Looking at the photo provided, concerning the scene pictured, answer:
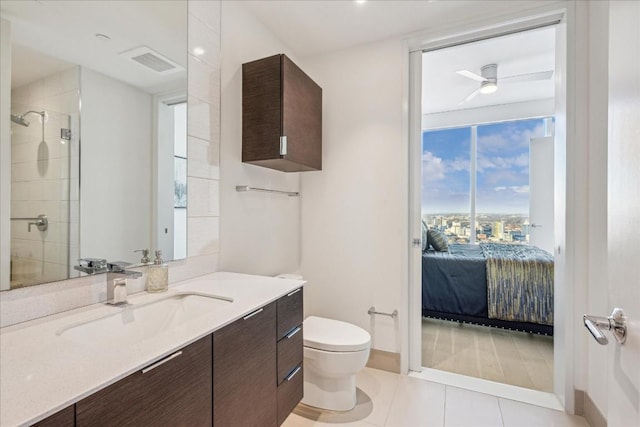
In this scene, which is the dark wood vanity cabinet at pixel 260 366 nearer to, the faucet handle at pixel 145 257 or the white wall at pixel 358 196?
the faucet handle at pixel 145 257

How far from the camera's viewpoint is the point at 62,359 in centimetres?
74

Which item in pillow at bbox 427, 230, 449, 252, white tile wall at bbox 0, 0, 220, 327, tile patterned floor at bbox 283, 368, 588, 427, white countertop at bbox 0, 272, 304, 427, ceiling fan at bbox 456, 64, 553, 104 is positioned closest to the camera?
white countertop at bbox 0, 272, 304, 427

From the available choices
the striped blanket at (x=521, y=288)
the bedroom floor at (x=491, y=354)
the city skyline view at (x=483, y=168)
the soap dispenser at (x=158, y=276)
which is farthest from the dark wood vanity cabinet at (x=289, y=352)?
the city skyline view at (x=483, y=168)

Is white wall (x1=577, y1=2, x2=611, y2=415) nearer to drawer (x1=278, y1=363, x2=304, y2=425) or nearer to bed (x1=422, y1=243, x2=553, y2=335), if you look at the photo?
bed (x1=422, y1=243, x2=553, y2=335)

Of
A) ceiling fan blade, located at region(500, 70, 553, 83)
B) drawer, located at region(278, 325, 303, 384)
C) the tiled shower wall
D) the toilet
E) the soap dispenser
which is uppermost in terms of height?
ceiling fan blade, located at region(500, 70, 553, 83)

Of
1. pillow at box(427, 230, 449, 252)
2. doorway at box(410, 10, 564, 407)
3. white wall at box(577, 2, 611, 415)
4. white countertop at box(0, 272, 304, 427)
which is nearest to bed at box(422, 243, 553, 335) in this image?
doorway at box(410, 10, 564, 407)

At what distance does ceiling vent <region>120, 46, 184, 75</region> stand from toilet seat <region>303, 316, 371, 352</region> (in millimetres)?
1660

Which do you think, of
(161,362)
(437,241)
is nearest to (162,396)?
(161,362)

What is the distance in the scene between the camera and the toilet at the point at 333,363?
1.74 m

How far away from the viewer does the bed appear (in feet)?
8.97

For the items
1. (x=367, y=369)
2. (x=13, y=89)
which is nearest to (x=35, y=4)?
(x=13, y=89)

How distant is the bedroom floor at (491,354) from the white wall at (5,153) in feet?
8.52

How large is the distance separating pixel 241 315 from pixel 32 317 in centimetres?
68

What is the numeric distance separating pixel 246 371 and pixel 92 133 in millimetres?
1111
